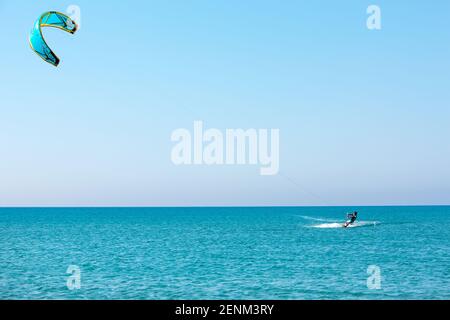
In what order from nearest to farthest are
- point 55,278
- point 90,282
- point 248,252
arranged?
point 90,282
point 55,278
point 248,252

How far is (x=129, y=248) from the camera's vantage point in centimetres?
6353

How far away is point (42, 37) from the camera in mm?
15695

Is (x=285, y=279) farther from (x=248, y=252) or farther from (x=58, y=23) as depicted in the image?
(x=58, y=23)

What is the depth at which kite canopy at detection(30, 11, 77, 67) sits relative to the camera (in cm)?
Result: 1555

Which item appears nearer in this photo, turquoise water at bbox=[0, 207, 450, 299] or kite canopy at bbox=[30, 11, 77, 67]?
kite canopy at bbox=[30, 11, 77, 67]

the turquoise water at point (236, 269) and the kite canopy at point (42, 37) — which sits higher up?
the kite canopy at point (42, 37)

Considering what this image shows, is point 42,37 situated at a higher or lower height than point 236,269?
higher

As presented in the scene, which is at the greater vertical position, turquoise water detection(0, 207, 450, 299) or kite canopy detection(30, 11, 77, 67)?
kite canopy detection(30, 11, 77, 67)

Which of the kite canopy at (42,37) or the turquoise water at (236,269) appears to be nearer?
the kite canopy at (42,37)

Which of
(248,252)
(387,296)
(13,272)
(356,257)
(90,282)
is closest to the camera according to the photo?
(387,296)

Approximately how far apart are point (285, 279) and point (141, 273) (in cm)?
1262

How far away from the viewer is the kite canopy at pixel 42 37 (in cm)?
1555

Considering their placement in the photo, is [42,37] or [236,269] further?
[236,269]
